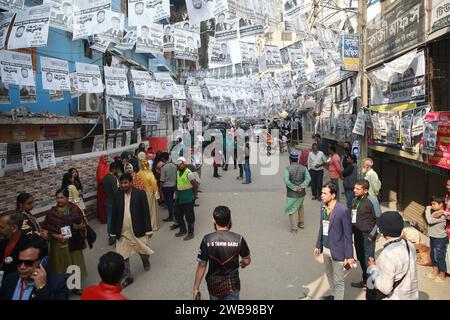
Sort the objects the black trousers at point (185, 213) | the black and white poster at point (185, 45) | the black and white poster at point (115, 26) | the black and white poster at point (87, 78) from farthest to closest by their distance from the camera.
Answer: the black and white poster at point (185, 45)
the black and white poster at point (87, 78)
the black trousers at point (185, 213)
the black and white poster at point (115, 26)

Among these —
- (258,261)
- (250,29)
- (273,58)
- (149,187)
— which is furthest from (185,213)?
(273,58)

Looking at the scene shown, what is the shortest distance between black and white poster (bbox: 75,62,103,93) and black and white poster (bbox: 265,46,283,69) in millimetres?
6524

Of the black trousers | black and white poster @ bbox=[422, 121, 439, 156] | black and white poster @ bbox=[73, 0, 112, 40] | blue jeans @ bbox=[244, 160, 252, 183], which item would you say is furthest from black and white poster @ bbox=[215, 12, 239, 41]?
blue jeans @ bbox=[244, 160, 252, 183]

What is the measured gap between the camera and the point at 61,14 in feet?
22.8

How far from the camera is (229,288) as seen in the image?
3.55 m

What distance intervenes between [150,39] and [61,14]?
2283 millimetres

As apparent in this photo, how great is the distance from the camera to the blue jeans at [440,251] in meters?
5.44


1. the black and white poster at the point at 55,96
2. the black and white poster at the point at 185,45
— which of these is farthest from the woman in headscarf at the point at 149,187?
the black and white poster at the point at 185,45

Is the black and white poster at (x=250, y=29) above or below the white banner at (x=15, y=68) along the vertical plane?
above

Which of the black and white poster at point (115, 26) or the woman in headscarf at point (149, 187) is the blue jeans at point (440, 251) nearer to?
the woman in headscarf at point (149, 187)

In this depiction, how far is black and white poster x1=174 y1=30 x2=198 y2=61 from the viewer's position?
9.48 m

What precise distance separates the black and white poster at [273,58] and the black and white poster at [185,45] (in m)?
3.92

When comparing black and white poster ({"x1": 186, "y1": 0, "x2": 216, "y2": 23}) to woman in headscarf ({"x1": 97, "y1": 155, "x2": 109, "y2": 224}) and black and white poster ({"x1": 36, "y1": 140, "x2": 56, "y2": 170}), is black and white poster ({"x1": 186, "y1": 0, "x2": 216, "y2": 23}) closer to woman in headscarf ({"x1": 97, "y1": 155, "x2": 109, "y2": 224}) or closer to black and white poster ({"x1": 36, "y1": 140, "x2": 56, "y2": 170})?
black and white poster ({"x1": 36, "y1": 140, "x2": 56, "y2": 170})

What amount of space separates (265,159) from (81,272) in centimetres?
1771
